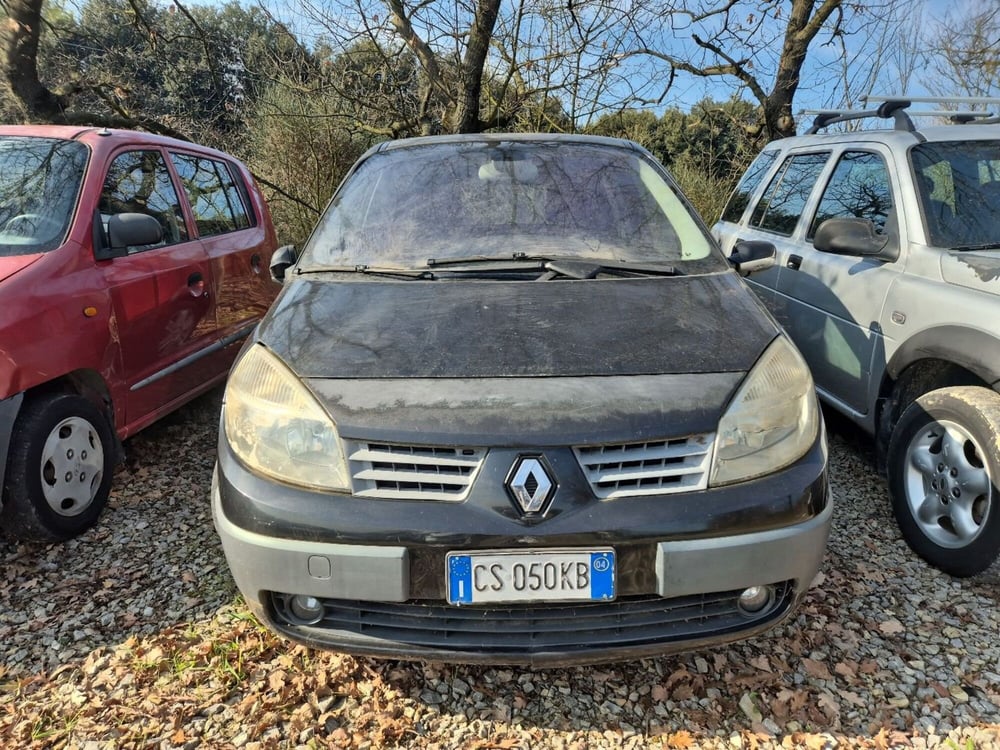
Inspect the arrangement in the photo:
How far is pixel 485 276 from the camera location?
100 inches

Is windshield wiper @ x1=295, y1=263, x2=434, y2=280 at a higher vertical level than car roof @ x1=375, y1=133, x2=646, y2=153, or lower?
lower

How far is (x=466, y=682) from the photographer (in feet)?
7.30

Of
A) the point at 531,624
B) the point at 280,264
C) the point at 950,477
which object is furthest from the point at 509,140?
the point at 950,477

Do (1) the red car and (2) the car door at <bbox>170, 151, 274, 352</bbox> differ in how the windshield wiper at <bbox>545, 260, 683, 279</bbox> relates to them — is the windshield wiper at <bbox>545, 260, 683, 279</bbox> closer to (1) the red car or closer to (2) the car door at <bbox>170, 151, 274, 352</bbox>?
(1) the red car

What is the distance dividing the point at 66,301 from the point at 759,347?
286cm

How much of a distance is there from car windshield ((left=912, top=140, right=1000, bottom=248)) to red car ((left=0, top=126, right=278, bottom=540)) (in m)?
3.89

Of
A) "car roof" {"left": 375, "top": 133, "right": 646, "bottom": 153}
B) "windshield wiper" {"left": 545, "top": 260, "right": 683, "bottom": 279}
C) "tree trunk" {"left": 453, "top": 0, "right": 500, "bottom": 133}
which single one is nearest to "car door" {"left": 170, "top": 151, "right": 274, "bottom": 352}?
"car roof" {"left": 375, "top": 133, "right": 646, "bottom": 153}

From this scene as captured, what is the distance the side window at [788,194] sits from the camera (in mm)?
4414

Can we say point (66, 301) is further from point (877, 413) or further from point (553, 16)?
point (553, 16)

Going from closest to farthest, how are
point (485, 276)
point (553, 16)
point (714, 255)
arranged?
point (485, 276), point (714, 255), point (553, 16)

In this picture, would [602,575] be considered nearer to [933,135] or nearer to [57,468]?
[57,468]

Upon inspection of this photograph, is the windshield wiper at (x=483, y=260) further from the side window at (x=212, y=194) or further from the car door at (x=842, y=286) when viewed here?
the side window at (x=212, y=194)

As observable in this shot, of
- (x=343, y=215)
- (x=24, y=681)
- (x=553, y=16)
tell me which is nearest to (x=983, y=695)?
(x=343, y=215)

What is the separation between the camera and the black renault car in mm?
1753
